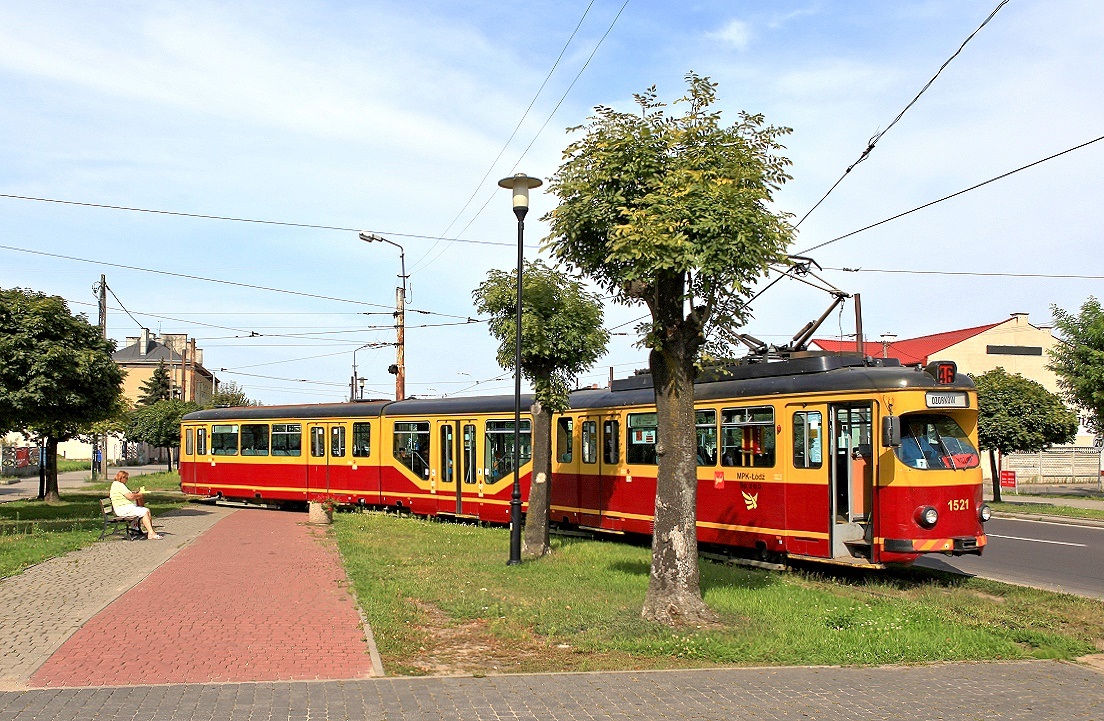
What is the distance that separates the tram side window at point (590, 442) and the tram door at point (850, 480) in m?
5.96

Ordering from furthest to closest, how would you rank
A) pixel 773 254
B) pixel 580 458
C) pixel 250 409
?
pixel 250 409, pixel 580 458, pixel 773 254

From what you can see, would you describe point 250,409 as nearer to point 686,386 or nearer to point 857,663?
point 686,386

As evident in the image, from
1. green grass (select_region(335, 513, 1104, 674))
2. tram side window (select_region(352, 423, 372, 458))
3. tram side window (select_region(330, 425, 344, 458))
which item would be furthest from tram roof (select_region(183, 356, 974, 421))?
tram side window (select_region(330, 425, 344, 458))

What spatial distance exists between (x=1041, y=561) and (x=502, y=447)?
1072 cm

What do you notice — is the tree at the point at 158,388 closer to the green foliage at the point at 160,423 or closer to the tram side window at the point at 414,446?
the green foliage at the point at 160,423

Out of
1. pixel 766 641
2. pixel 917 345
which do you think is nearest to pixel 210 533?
pixel 766 641

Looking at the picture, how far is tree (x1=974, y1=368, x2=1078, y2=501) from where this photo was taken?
1262 inches

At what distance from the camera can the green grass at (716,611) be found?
8609 millimetres

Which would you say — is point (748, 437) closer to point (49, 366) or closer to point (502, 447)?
point (502, 447)

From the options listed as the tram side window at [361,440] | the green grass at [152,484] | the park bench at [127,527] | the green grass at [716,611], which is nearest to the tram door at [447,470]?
the tram side window at [361,440]

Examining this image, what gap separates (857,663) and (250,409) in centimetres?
2360

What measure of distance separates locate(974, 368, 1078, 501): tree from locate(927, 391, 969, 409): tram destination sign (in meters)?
21.1

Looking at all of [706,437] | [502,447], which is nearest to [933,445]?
[706,437]

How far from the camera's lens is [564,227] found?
1088 centimetres
